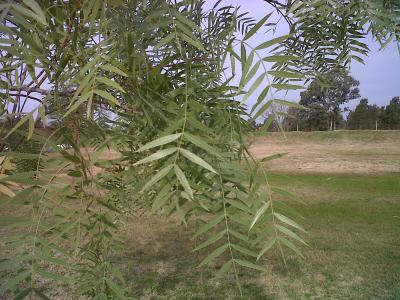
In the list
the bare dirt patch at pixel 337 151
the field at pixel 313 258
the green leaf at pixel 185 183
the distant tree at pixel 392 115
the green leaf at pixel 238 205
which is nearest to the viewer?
the green leaf at pixel 185 183

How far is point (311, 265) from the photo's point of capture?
225 centimetres

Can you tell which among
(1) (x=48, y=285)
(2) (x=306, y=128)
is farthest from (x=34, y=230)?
(2) (x=306, y=128)

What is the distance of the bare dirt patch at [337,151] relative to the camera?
256 inches

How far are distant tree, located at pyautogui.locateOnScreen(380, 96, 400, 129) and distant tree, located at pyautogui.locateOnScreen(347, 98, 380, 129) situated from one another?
23cm

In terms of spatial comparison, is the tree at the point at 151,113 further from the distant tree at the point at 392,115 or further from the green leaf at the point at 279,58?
the distant tree at the point at 392,115

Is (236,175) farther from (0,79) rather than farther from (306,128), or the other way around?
(306,128)

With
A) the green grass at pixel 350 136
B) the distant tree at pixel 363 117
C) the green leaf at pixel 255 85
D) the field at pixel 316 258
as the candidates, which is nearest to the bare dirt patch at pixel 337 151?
the green grass at pixel 350 136

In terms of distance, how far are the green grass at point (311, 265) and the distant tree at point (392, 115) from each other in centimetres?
984

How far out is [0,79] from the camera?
46cm

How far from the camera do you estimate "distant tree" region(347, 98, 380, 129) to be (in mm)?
12766

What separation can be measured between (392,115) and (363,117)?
823 mm

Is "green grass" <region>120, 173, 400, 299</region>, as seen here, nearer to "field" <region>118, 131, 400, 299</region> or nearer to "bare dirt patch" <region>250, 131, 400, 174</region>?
"field" <region>118, 131, 400, 299</region>

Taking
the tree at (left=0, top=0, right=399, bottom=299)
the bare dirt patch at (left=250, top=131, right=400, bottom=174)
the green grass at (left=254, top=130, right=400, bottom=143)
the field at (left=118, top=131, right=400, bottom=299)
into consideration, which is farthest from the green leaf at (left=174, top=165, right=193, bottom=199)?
the green grass at (left=254, top=130, right=400, bottom=143)

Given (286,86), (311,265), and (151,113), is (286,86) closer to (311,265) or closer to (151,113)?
(151,113)
